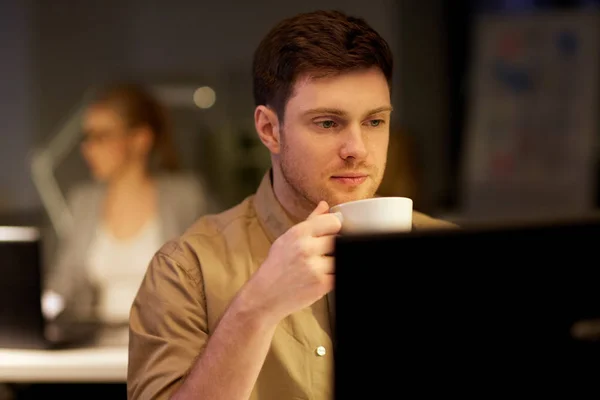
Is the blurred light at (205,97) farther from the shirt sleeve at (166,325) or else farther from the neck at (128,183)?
the shirt sleeve at (166,325)

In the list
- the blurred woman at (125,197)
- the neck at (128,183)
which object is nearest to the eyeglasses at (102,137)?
the blurred woman at (125,197)

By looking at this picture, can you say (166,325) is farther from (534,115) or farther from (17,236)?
(534,115)

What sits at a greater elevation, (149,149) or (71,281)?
(149,149)

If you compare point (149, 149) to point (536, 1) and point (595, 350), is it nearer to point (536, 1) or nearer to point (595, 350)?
point (595, 350)

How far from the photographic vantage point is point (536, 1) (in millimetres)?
4480

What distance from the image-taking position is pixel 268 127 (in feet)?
3.77

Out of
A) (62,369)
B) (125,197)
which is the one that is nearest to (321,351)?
(62,369)

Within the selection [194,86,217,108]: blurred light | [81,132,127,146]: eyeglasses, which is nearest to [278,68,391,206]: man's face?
[81,132,127,146]: eyeglasses

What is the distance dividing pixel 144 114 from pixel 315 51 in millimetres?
1712

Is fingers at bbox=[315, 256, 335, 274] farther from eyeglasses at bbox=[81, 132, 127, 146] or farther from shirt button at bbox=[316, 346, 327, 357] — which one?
eyeglasses at bbox=[81, 132, 127, 146]

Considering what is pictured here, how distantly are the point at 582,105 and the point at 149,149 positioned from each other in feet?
8.52

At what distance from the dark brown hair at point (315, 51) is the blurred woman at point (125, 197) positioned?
1433 mm

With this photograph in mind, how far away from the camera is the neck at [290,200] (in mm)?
1179

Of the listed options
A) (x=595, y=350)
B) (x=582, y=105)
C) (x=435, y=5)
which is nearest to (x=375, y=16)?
(x=435, y=5)
